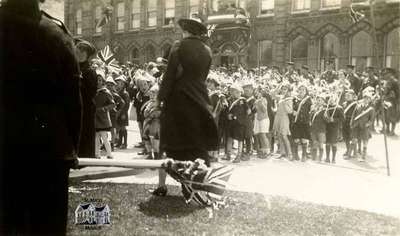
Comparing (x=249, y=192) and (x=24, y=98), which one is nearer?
(x=24, y=98)

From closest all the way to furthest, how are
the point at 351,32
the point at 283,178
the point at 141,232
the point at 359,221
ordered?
1. the point at 141,232
2. the point at 359,221
3. the point at 283,178
4. the point at 351,32

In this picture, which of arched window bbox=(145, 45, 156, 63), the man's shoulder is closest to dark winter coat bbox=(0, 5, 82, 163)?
the man's shoulder

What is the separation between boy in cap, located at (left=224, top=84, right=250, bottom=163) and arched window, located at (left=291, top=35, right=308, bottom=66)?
971 centimetres

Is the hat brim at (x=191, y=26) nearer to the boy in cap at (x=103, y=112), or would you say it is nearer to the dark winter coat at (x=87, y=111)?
the dark winter coat at (x=87, y=111)

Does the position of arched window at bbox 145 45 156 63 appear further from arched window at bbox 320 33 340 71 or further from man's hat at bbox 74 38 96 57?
man's hat at bbox 74 38 96 57

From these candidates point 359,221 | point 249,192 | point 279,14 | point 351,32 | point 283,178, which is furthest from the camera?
point 279,14

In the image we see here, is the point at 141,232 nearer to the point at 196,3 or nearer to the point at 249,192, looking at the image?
the point at 249,192

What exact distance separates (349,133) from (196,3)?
13.7 metres

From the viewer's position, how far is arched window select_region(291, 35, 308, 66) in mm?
18578

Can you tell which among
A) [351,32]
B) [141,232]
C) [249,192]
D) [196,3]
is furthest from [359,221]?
[196,3]

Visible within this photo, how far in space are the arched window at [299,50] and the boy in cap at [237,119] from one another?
31.9 feet

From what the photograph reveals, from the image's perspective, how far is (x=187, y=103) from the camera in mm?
5109

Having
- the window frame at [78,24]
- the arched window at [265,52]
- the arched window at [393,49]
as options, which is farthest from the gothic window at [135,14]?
the arched window at [393,49]

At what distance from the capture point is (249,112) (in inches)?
375
